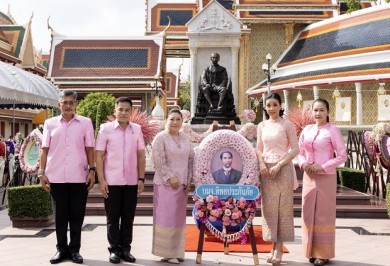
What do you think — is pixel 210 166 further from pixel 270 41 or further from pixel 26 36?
pixel 26 36

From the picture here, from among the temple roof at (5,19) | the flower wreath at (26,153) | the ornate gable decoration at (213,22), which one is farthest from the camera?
the temple roof at (5,19)

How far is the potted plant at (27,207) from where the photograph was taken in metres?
7.30

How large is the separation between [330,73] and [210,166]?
63.1 ft

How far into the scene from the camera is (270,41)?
2798 centimetres

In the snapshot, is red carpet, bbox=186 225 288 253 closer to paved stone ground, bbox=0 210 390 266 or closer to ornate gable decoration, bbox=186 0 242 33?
paved stone ground, bbox=0 210 390 266

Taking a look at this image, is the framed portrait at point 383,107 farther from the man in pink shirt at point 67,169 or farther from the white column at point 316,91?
the man in pink shirt at point 67,169

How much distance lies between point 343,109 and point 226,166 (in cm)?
1957

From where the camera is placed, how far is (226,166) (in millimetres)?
5422

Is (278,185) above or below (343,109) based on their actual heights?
below

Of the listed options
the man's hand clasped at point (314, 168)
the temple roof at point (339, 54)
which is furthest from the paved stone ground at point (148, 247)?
the temple roof at point (339, 54)

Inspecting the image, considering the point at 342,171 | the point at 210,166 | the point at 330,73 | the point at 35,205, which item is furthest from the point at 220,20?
the point at 210,166

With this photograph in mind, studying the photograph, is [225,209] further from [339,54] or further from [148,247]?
[339,54]

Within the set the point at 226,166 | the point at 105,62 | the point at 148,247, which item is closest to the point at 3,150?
the point at 148,247

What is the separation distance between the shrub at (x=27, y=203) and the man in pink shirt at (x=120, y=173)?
2.50 metres
